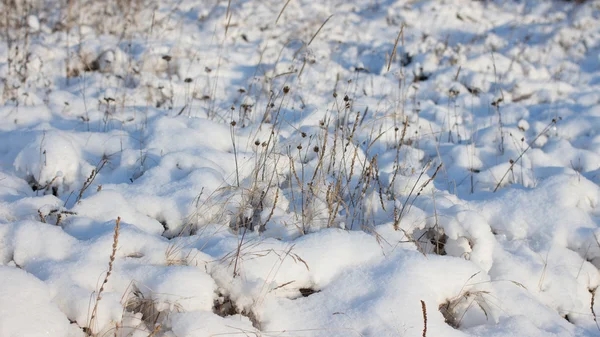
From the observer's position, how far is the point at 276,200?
2.12m

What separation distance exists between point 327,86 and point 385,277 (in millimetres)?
2954

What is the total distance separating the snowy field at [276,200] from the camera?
1.72 m

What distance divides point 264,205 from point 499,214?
4.03ft

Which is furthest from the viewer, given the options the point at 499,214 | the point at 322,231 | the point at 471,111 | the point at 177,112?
the point at 471,111

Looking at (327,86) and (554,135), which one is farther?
(327,86)

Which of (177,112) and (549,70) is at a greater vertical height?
(549,70)

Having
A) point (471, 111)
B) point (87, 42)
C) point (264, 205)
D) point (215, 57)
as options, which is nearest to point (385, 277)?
point (264, 205)

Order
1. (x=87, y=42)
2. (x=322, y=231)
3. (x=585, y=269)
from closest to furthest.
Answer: (x=322, y=231)
(x=585, y=269)
(x=87, y=42)

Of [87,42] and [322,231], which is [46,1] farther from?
[322,231]

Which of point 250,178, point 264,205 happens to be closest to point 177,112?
point 250,178

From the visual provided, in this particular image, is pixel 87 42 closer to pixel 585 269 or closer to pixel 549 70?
pixel 585 269

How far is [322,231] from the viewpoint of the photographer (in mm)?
2080

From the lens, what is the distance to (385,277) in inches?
74.4

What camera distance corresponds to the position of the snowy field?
1725mm
